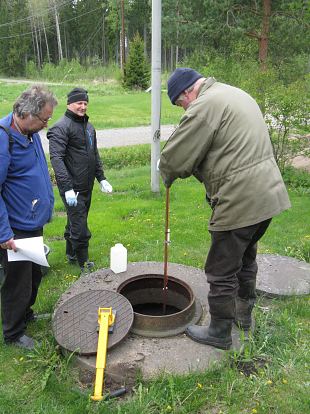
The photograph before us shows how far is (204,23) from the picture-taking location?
13.1m

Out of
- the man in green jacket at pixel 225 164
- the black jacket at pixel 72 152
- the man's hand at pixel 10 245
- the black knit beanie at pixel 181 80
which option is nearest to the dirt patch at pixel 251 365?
the man in green jacket at pixel 225 164

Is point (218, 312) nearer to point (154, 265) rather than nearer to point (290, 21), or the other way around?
point (154, 265)

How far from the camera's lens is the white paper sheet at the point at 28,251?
2920 mm

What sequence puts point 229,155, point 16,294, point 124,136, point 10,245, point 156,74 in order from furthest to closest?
point 124,136 → point 156,74 → point 16,294 → point 10,245 → point 229,155

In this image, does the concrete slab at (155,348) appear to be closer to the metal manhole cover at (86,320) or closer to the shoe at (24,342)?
the metal manhole cover at (86,320)

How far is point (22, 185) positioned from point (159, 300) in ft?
5.27

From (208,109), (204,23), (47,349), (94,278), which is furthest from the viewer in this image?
(204,23)

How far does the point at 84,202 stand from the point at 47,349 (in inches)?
65.7

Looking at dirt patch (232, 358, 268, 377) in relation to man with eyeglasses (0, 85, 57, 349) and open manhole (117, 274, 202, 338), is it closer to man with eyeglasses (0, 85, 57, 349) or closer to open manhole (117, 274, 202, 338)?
open manhole (117, 274, 202, 338)

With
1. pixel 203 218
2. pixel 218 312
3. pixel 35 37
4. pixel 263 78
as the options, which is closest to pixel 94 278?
pixel 218 312

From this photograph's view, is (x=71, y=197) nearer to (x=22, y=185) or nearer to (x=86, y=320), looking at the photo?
(x=22, y=185)

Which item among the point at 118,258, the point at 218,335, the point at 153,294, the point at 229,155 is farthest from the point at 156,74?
the point at 218,335

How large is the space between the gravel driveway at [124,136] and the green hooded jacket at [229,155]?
9.81 m

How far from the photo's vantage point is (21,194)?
2.99m
